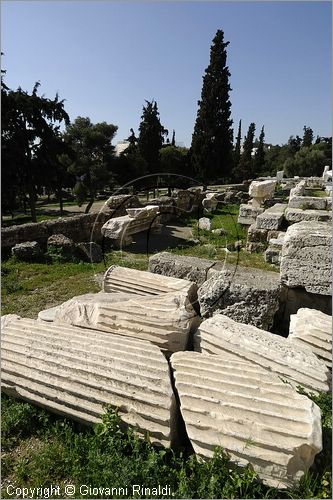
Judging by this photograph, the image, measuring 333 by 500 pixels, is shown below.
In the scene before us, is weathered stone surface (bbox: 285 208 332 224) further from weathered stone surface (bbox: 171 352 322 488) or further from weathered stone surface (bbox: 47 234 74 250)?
weathered stone surface (bbox: 171 352 322 488)

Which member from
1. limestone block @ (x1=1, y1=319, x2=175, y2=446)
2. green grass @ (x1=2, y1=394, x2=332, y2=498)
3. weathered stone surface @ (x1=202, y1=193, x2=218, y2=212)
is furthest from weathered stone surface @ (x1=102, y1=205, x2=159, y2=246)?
green grass @ (x1=2, y1=394, x2=332, y2=498)

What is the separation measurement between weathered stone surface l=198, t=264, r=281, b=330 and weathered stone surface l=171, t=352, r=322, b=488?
1.11 metres

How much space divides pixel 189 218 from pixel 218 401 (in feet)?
36.2

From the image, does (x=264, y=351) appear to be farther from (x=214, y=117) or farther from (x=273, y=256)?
(x=214, y=117)

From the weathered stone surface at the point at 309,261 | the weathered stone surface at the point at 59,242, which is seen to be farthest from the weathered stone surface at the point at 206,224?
the weathered stone surface at the point at 309,261

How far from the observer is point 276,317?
13.0 ft

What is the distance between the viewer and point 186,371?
95.4 inches

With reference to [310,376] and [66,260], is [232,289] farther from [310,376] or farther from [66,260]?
[66,260]

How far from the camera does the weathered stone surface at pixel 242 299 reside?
3.49 metres

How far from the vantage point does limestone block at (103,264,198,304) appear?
369 centimetres

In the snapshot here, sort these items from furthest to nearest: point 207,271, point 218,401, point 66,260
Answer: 1. point 66,260
2. point 207,271
3. point 218,401

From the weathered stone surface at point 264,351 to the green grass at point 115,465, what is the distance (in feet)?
0.56

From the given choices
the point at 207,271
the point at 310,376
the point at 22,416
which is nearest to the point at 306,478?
the point at 310,376

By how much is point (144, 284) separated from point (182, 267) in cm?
72
